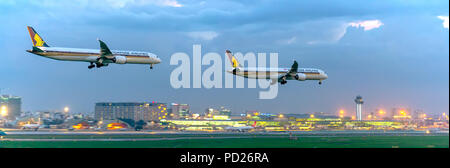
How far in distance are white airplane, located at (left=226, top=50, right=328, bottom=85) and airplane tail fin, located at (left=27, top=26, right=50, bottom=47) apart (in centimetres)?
3499

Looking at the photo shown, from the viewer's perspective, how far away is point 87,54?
88.9 metres

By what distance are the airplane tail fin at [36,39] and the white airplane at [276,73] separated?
3499 cm

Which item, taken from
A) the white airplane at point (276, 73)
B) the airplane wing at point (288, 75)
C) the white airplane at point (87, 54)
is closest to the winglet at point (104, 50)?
the white airplane at point (87, 54)

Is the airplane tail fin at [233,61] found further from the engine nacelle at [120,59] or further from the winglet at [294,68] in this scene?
the engine nacelle at [120,59]

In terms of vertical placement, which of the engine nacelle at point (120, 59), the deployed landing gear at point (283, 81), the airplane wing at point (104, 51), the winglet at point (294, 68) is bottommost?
the deployed landing gear at point (283, 81)

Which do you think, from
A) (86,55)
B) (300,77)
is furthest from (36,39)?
(300,77)

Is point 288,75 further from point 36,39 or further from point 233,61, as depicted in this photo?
point 36,39

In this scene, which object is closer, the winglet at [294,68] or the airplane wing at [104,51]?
the airplane wing at [104,51]

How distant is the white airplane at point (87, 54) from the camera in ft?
282

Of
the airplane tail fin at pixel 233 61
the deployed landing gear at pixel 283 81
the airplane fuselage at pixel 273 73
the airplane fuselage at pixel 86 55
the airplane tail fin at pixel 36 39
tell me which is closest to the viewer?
the airplane fuselage at pixel 86 55

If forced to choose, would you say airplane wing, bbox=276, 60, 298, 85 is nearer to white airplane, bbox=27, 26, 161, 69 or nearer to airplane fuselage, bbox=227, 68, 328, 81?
airplane fuselage, bbox=227, 68, 328, 81

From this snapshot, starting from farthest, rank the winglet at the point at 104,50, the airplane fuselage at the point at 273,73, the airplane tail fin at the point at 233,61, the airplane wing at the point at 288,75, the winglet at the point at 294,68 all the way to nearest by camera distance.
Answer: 1. the airplane wing at the point at 288,75
2. the winglet at the point at 294,68
3. the airplane tail fin at the point at 233,61
4. the airplane fuselage at the point at 273,73
5. the winglet at the point at 104,50

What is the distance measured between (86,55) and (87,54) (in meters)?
0.27
